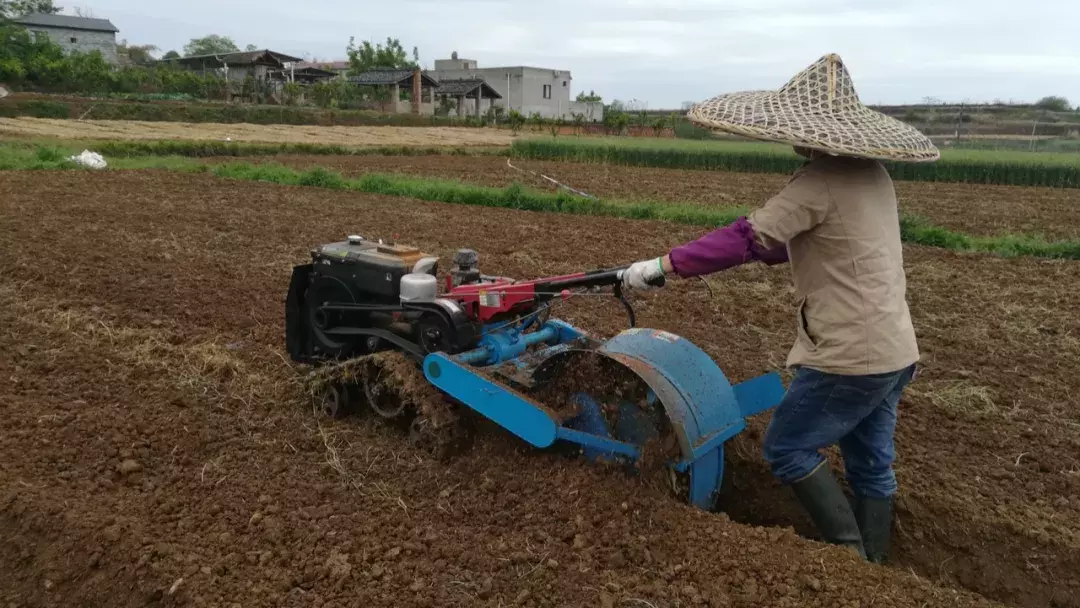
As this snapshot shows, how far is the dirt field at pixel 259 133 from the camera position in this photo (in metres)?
28.8

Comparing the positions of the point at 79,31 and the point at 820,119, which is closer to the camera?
the point at 820,119

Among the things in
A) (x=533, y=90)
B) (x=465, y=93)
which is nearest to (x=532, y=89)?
(x=533, y=90)

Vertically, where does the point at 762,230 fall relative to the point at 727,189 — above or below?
above

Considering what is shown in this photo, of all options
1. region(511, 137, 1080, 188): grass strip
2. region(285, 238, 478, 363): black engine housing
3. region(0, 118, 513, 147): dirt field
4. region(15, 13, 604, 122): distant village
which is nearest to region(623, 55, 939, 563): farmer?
region(285, 238, 478, 363): black engine housing

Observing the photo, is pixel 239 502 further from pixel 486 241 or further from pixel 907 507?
pixel 486 241

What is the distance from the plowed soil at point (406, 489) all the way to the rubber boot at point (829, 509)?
0.20 m

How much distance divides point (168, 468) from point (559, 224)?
875 centimetres

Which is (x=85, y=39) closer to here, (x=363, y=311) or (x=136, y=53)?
(x=136, y=53)

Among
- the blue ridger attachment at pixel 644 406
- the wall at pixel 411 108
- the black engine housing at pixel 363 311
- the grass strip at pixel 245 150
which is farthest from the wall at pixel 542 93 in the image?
the blue ridger attachment at pixel 644 406

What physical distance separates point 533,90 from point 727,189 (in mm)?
50440

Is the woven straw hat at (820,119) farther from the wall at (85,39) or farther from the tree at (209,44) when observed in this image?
the tree at (209,44)

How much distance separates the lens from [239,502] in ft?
11.8

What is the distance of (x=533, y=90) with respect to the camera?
68.4m

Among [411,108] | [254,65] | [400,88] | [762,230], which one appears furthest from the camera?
[400,88]
